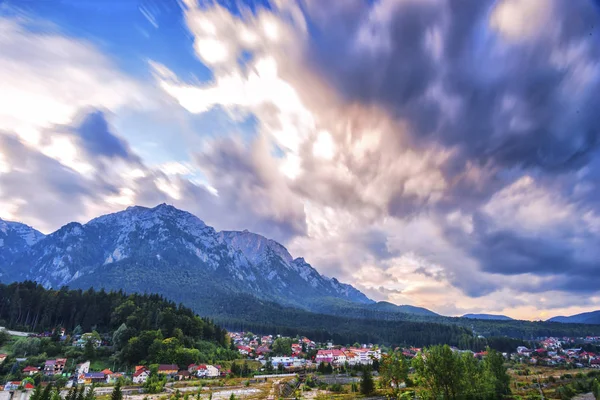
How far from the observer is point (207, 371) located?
101 meters

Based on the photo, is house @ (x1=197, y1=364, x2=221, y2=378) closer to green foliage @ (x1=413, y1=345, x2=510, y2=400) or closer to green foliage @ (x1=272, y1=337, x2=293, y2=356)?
green foliage @ (x1=272, y1=337, x2=293, y2=356)

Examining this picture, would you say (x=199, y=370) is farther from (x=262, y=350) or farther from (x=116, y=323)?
(x=262, y=350)

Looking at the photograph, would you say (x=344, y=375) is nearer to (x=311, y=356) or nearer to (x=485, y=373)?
(x=311, y=356)

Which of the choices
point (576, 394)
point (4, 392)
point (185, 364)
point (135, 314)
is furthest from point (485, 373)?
point (135, 314)

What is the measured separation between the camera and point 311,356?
153 meters

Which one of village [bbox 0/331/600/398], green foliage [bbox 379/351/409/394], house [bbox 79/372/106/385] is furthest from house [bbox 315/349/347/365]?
house [bbox 79/372/106/385]

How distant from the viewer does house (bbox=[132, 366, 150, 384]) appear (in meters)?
86.9

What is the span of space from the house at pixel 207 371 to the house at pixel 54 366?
36137mm

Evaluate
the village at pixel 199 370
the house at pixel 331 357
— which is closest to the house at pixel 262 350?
the village at pixel 199 370

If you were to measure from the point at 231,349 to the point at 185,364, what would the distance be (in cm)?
3387

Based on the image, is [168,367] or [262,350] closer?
[168,367]

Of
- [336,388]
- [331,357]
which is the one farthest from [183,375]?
[331,357]

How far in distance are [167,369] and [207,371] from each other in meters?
11.9

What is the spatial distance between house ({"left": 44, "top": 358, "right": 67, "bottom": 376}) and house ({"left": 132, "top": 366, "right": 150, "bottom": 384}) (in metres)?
18.5
